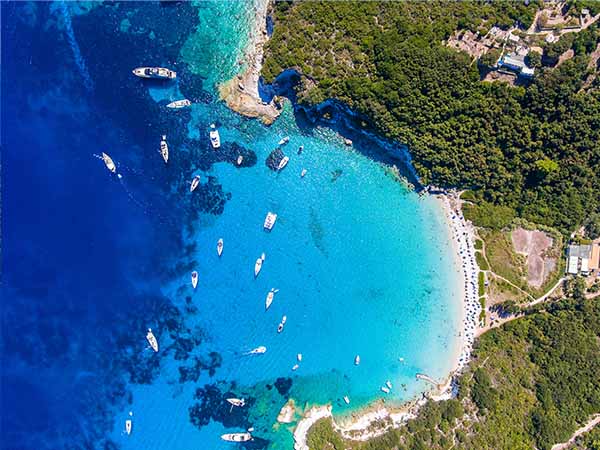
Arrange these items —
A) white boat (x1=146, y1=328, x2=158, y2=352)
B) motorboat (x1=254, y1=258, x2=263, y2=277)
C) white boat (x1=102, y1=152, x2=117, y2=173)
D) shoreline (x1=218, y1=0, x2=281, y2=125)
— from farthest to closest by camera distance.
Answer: white boat (x1=146, y1=328, x2=158, y2=352), motorboat (x1=254, y1=258, x2=263, y2=277), shoreline (x1=218, y1=0, x2=281, y2=125), white boat (x1=102, y1=152, x2=117, y2=173)

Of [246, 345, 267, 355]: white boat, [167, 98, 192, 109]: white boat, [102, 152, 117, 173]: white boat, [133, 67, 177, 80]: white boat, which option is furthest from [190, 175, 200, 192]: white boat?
[246, 345, 267, 355]: white boat

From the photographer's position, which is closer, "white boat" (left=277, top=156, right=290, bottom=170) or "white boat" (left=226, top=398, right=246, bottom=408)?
"white boat" (left=277, top=156, right=290, bottom=170)

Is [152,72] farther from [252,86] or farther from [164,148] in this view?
[252,86]

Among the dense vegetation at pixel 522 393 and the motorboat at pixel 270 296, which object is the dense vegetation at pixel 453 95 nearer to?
the dense vegetation at pixel 522 393

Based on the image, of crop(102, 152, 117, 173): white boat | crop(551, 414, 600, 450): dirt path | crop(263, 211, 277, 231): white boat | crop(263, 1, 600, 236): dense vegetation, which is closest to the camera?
crop(263, 1, 600, 236): dense vegetation

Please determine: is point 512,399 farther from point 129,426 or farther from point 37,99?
point 37,99

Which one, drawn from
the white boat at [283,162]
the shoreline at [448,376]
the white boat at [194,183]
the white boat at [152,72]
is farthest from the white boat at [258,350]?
the white boat at [152,72]

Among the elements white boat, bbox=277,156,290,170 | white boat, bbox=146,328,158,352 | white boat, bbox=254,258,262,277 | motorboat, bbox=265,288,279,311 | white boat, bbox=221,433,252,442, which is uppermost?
white boat, bbox=277,156,290,170

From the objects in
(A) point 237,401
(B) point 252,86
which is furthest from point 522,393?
(B) point 252,86

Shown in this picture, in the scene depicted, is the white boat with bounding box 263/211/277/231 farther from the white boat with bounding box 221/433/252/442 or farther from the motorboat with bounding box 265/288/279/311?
the white boat with bounding box 221/433/252/442
